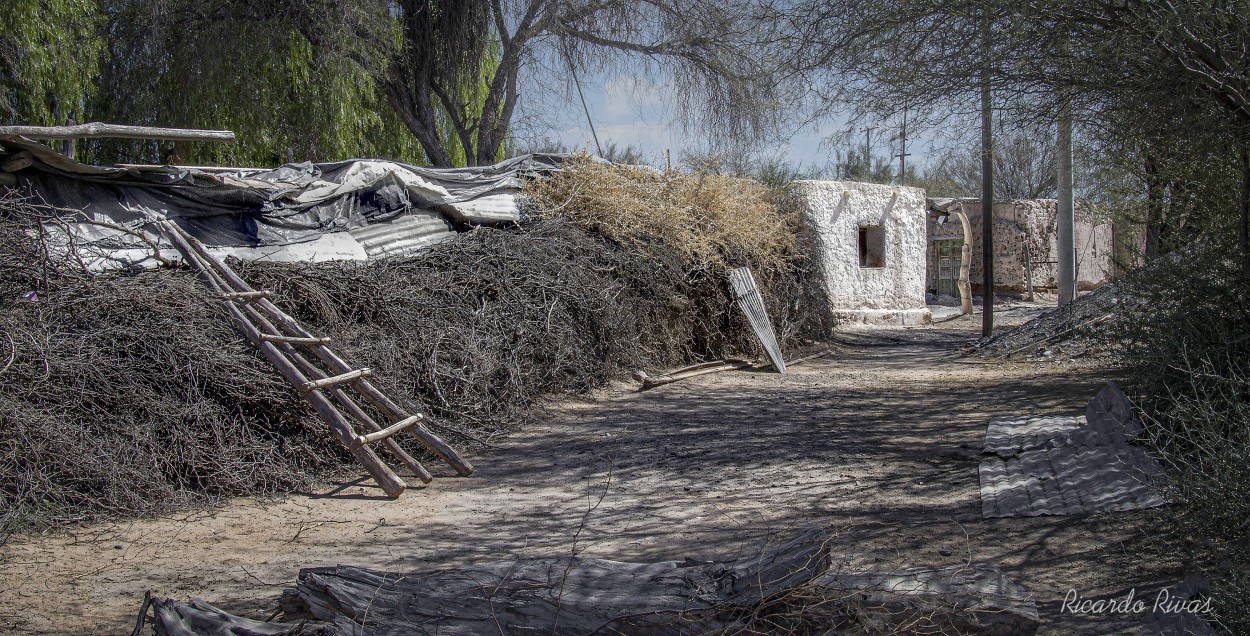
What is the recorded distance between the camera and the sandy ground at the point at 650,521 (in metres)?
3.62

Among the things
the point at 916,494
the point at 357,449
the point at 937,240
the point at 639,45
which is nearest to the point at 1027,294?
the point at 937,240

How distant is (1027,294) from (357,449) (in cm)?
1955

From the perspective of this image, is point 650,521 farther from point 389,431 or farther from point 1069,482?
point 1069,482

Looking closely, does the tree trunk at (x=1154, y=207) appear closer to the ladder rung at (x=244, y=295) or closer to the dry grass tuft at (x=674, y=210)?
the dry grass tuft at (x=674, y=210)

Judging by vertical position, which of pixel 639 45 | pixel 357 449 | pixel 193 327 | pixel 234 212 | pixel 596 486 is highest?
pixel 639 45

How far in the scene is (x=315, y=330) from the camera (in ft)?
21.1

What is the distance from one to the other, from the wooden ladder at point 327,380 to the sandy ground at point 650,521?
0.76 ft

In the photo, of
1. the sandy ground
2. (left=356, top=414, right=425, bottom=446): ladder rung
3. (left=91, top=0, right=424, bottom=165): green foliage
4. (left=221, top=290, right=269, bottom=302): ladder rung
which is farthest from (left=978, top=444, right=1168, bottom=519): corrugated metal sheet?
(left=91, top=0, right=424, bottom=165): green foliage

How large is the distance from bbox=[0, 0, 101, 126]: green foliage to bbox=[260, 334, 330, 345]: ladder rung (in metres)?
8.96

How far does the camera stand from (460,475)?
5.84 m

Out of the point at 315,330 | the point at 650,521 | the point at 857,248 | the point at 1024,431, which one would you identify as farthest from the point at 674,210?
the point at 857,248

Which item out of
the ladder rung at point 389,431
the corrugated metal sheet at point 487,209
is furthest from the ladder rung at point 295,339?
the corrugated metal sheet at point 487,209

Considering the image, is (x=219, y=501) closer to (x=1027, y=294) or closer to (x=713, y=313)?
(x=713, y=313)

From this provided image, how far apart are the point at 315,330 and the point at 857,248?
38.9ft
